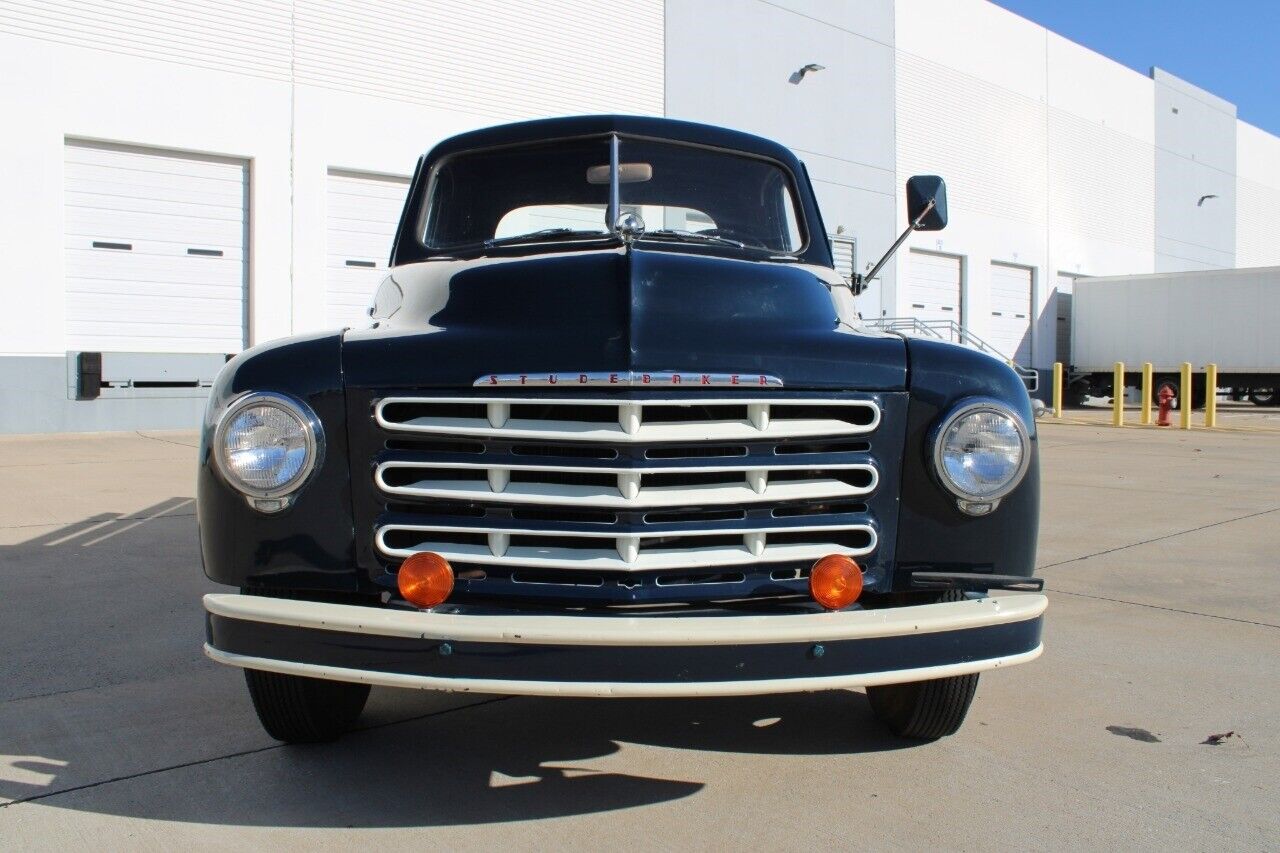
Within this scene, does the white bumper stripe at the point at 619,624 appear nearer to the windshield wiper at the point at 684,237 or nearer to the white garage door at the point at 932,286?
the windshield wiper at the point at 684,237

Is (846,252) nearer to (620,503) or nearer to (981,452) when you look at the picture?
(981,452)

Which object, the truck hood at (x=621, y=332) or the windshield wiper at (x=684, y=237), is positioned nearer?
the truck hood at (x=621, y=332)

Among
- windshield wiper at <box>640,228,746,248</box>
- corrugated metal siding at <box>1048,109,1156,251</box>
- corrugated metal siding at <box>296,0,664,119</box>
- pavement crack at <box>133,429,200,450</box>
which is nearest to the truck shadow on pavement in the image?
windshield wiper at <box>640,228,746,248</box>

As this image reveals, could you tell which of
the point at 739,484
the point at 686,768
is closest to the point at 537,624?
the point at 739,484

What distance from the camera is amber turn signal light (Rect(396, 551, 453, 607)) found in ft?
7.87

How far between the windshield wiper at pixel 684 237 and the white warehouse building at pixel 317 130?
1180 centimetres

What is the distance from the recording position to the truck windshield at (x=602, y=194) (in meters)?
3.79

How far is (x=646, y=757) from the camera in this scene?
10.00ft

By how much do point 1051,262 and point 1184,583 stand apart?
2414cm

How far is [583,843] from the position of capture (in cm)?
250

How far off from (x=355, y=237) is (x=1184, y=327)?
738 inches

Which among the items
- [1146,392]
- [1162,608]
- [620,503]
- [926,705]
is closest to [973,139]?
[1146,392]

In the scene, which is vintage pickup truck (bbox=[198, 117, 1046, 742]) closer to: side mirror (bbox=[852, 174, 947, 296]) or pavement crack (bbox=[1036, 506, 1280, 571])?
side mirror (bbox=[852, 174, 947, 296])

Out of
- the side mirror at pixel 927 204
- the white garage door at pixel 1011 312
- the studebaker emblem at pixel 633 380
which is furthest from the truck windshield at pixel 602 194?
the white garage door at pixel 1011 312
